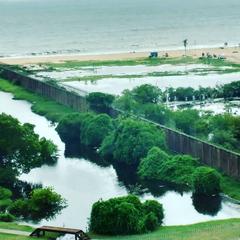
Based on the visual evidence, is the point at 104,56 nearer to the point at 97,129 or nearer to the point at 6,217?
the point at 97,129

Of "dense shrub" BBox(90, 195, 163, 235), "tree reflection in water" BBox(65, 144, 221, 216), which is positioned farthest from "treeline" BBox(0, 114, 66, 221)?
"dense shrub" BBox(90, 195, 163, 235)

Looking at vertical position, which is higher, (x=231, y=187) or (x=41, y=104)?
(x=41, y=104)

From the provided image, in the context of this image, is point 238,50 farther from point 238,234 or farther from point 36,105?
point 238,234

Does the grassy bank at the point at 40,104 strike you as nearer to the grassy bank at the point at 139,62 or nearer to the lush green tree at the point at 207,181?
the lush green tree at the point at 207,181

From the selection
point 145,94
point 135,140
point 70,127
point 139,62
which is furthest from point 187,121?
point 139,62

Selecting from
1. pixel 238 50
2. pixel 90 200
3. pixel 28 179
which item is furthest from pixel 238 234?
pixel 238 50
